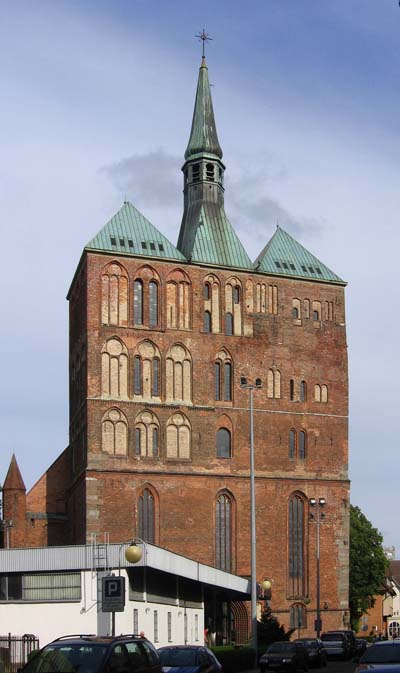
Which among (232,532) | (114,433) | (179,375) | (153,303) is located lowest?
(232,532)

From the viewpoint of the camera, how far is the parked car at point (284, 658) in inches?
1692

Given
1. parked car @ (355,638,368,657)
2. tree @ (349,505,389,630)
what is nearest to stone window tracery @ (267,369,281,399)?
parked car @ (355,638,368,657)

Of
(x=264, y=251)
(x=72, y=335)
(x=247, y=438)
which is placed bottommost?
(x=247, y=438)

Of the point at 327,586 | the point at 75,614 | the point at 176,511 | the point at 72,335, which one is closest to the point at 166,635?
the point at 75,614

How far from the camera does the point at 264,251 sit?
78.5 meters

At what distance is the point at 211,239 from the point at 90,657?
188 feet

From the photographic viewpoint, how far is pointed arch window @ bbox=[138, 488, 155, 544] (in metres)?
69.9

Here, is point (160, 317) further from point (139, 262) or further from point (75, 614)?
point (75, 614)

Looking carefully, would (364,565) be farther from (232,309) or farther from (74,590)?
(74,590)

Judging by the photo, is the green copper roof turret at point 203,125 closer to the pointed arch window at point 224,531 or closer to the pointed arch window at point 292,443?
the pointed arch window at point 292,443

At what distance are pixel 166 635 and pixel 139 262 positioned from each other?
28441 mm

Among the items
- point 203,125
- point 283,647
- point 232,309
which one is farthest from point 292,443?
point 283,647

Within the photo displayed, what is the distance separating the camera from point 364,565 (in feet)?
318

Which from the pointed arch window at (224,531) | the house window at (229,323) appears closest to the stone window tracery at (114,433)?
the pointed arch window at (224,531)
